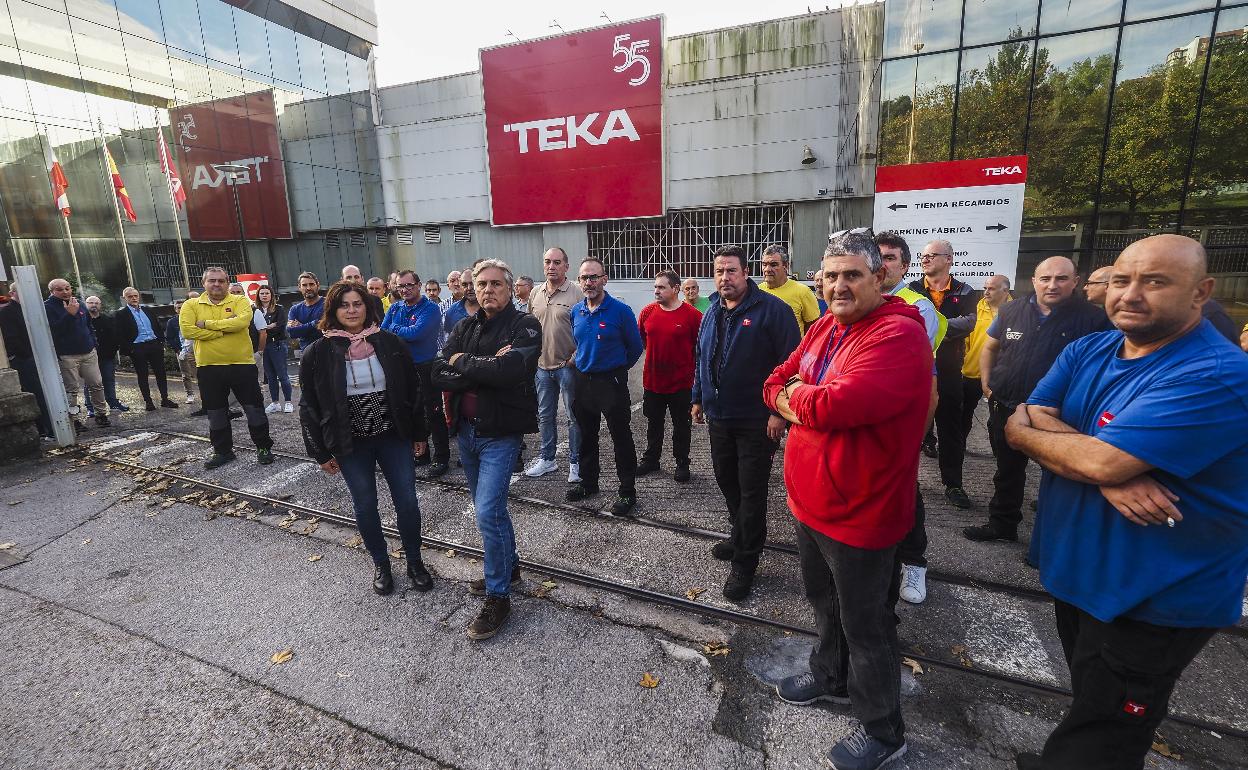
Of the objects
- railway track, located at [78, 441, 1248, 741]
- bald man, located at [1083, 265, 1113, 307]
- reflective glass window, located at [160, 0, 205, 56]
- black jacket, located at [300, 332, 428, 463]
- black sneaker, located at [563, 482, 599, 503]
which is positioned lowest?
railway track, located at [78, 441, 1248, 741]

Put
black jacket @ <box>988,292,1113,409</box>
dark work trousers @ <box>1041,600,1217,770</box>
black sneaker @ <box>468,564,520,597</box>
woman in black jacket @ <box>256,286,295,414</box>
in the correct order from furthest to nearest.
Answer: woman in black jacket @ <box>256,286,295,414</box> < black sneaker @ <box>468,564,520,597</box> < black jacket @ <box>988,292,1113,409</box> < dark work trousers @ <box>1041,600,1217,770</box>

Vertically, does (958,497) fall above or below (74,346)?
below

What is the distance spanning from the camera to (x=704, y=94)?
46.6 feet

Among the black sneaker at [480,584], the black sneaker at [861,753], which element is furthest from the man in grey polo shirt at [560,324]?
Result: the black sneaker at [861,753]

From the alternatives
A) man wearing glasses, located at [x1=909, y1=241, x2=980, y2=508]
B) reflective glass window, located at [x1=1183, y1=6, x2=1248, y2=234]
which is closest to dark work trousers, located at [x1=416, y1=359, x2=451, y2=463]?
man wearing glasses, located at [x1=909, y1=241, x2=980, y2=508]

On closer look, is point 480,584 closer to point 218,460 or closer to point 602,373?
point 602,373

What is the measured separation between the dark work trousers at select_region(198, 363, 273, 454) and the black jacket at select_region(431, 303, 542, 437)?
13.4ft

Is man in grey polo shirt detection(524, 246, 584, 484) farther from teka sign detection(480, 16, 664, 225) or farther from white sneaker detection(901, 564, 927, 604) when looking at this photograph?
teka sign detection(480, 16, 664, 225)

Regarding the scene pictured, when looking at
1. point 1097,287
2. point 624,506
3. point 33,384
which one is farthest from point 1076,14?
point 33,384

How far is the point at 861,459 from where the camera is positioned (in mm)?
2100

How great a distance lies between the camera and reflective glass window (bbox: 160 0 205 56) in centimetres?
1585

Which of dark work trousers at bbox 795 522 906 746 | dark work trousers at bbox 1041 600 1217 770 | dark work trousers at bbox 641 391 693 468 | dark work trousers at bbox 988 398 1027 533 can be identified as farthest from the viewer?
dark work trousers at bbox 641 391 693 468

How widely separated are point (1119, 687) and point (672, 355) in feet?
13.0

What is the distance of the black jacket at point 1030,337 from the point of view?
3588 millimetres
